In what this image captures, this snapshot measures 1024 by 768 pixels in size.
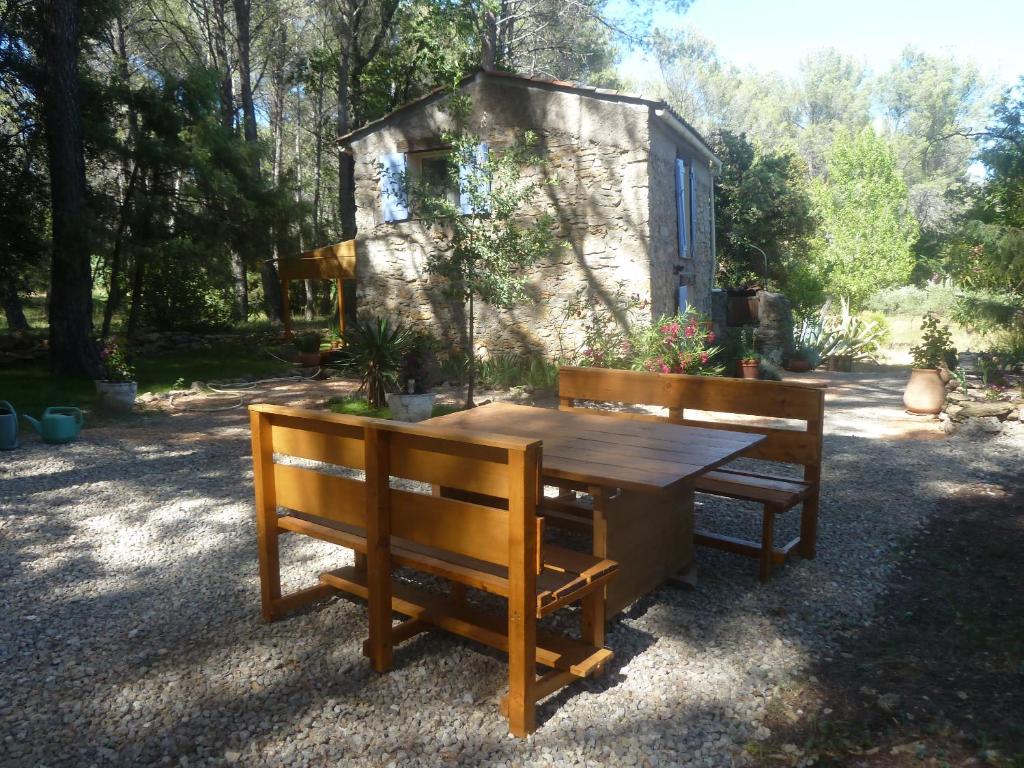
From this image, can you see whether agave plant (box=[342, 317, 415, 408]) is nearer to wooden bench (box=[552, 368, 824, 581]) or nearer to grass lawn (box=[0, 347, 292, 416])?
grass lawn (box=[0, 347, 292, 416])

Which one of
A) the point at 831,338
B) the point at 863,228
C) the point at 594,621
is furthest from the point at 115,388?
the point at 863,228

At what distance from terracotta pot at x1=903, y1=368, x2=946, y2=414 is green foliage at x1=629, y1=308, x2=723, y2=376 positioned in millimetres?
2265

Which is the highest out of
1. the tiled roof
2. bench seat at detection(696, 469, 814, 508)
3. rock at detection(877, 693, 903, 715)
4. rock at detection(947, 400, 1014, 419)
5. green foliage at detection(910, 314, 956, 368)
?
the tiled roof

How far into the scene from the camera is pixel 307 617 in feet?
10.8

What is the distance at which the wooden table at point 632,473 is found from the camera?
2.83 metres

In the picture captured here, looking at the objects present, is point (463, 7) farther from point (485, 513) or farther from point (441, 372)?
point (485, 513)

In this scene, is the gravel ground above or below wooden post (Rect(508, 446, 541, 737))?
below

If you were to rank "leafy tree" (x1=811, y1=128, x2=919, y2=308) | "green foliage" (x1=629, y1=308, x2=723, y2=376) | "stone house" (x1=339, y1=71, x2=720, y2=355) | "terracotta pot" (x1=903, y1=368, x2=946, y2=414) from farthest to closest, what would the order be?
"leafy tree" (x1=811, y1=128, x2=919, y2=308)
"stone house" (x1=339, y1=71, x2=720, y2=355)
"green foliage" (x1=629, y1=308, x2=723, y2=376)
"terracotta pot" (x1=903, y1=368, x2=946, y2=414)

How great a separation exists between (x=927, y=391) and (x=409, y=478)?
7.60 metres

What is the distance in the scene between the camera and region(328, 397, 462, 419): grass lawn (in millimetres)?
8258

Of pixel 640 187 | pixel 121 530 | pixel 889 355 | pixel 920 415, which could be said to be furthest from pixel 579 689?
pixel 889 355

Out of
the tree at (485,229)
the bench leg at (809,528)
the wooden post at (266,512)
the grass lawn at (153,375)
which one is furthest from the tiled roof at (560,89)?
the wooden post at (266,512)

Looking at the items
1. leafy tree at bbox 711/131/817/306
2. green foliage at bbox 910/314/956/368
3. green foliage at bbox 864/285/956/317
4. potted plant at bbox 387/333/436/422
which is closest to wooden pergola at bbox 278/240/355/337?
potted plant at bbox 387/333/436/422

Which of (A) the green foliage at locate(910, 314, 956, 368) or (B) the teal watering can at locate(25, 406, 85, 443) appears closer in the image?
(B) the teal watering can at locate(25, 406, 85, 443)
